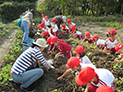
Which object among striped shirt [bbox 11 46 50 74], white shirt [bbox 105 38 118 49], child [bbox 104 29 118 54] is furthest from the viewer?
white shirt [bbox 105 38 118 49]

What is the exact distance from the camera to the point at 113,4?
38.8 ft

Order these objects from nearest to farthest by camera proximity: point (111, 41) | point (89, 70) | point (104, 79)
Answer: point (89, 70) < point (104, 79) < point (111, 41)

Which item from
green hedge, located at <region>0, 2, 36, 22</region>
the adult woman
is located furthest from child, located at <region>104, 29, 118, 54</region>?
green hedge, located at <region>0, 2, 36, 22</region>

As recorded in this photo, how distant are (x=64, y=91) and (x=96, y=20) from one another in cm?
1037

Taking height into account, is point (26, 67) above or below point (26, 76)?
above

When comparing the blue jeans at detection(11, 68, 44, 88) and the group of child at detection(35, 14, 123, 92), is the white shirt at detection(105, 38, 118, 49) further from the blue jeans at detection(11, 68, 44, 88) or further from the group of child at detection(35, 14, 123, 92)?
the blue jeans at detection(11, 68, 44, 88)

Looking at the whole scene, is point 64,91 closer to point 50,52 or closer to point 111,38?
point 50,52

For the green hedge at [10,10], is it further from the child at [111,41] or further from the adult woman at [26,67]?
the child at [111,41]

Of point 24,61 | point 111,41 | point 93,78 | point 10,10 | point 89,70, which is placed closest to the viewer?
point 89,70

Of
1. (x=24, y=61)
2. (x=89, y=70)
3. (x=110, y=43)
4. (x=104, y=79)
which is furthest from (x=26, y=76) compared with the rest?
(x=110, y=43)

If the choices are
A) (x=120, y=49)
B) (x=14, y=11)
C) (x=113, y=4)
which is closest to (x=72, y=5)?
(x=113, y=4)

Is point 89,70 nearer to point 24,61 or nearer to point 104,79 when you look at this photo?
point 104,79

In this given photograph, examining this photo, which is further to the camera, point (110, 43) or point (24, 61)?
point (110, 43)

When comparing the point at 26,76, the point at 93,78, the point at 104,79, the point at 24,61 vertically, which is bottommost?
the point at 26,76
